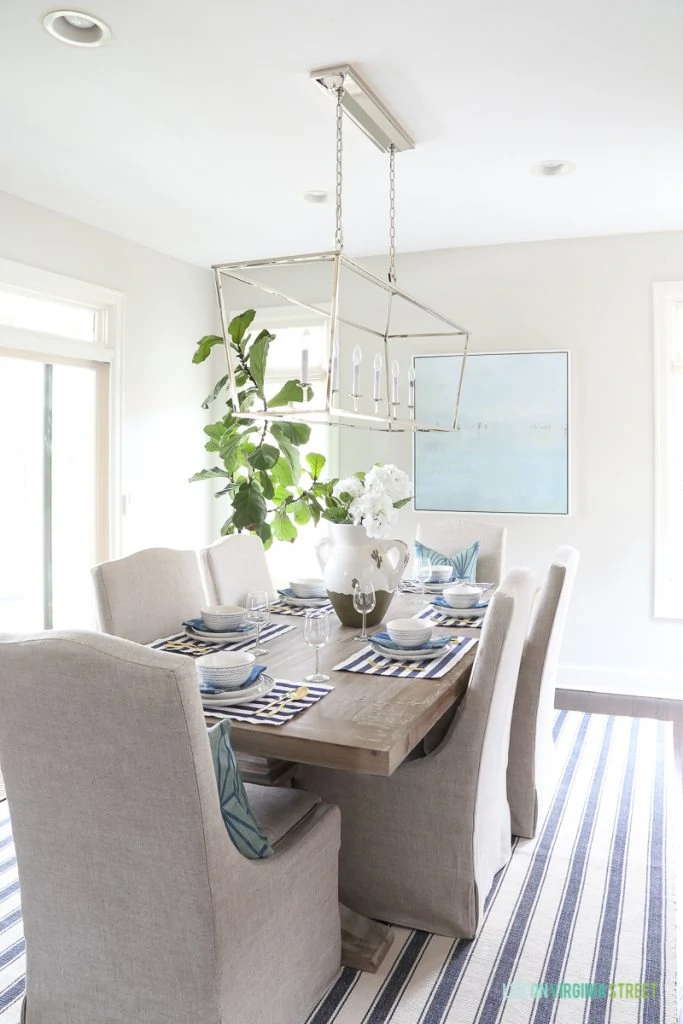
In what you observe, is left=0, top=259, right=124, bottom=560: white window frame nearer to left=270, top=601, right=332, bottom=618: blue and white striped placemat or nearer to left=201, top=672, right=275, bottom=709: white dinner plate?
left=270, top=601, right=332, bottom=618: blue and white striped placemat

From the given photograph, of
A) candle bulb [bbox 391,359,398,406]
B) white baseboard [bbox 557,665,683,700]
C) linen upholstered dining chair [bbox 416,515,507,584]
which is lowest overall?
white baseboard [bbox 557,665,683,700]

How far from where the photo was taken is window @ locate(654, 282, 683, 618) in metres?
4.44

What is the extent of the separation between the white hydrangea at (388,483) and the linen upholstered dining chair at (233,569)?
2.28ft

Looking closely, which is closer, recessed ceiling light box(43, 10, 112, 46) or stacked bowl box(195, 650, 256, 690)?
stacked bowl box(195, 650, 256, 690)

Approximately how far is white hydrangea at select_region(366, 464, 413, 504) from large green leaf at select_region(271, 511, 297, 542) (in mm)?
1889

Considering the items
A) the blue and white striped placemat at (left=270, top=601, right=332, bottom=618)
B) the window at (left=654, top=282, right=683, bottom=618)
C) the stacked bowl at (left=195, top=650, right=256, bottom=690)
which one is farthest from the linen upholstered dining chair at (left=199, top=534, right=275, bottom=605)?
the window at (left=654, top=282, right=683, bottom=618)

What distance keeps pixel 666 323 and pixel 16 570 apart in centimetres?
372

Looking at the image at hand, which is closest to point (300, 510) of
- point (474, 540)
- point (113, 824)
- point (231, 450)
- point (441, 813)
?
point (231, 450)

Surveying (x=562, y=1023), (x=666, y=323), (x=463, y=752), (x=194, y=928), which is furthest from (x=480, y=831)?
(x=666, y=323)

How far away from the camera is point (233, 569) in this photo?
10.8 feet

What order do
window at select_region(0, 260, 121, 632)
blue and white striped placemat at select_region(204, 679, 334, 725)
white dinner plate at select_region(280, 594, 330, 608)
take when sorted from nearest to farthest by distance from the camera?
blue and white striped placemat at select_region(204, 679, 334, 725), white dinner plate at select_region(280, 594, 330, 608), window at select_region(0, 260, 121, 632)

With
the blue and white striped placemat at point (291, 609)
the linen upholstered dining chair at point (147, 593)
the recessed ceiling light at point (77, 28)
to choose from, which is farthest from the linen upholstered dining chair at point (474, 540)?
the recessed ceiling light at point (77, 28)

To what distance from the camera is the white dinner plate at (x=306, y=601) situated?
325 centimetres

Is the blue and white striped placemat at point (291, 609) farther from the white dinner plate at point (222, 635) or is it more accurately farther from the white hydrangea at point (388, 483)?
the white hydrangea at point (388, 483)
